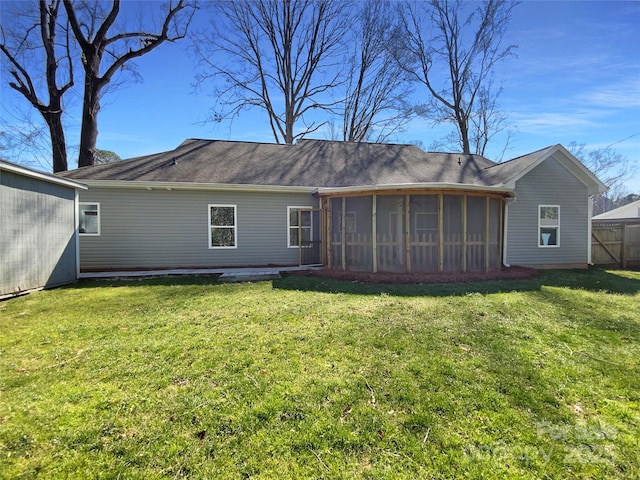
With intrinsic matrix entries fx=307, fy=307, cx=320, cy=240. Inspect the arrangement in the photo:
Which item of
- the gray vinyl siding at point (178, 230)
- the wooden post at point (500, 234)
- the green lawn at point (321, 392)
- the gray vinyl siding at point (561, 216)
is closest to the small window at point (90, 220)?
the gray vinyl siding at point (178, 230)

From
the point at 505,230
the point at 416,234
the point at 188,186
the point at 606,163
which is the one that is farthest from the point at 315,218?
the point at 606,163

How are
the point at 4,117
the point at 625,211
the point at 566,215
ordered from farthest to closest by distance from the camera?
the point at 625,211 < the point at 4,117 < the point at 566,215

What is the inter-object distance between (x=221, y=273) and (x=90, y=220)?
4490 millimetres

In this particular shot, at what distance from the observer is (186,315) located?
5090 mm

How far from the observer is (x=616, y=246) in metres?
11.7

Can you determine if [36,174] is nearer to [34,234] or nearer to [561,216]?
[34,234]

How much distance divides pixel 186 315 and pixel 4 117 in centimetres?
2049

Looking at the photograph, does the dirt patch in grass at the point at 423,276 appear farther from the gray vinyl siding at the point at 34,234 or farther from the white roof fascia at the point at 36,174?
the white roof fascia at the point at 36,174

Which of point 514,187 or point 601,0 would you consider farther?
point 514,187

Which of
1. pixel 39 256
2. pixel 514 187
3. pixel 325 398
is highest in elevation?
pixel 514 187

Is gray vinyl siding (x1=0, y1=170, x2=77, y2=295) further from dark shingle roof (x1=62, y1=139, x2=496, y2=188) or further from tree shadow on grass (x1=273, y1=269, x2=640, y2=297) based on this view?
tree shadow on grass (x1=273, y1=269, x2=640, y2=297)

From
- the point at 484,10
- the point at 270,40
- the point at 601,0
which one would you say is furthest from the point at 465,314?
the point at 484,10

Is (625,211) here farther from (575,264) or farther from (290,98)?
(290,98)

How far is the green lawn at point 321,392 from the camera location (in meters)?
2.02
